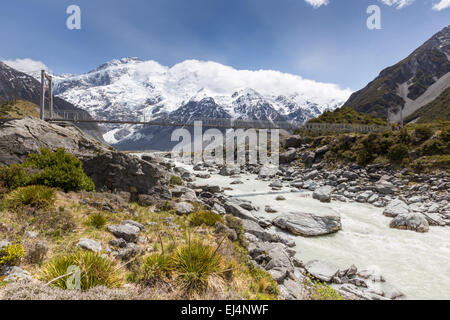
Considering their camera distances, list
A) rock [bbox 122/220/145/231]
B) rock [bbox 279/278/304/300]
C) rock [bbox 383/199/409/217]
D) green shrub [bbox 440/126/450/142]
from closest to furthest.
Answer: rock [bbox 279/278/304/300] < rock [bbox 122/220/145/231] < rock [bbox 383/199/409/217] < green shrub [bbox 440/126/450/142]

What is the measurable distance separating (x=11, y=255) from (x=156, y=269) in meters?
3.06

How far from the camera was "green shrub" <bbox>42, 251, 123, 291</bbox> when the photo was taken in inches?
161

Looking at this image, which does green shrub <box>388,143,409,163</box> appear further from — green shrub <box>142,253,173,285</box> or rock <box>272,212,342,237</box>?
green shrub <box>142,253,173,285</box>

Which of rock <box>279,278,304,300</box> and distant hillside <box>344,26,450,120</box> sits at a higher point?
distant hillside <box>344,26,450,120</box>

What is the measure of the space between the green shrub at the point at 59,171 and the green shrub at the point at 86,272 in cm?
671

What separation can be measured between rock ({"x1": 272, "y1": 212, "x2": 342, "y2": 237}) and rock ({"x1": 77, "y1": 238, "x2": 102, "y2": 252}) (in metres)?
10.5

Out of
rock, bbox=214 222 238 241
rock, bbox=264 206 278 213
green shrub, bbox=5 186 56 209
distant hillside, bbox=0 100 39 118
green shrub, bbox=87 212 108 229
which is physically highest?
distant hillside, bbox=0 100 39 118

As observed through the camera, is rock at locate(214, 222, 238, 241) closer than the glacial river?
No

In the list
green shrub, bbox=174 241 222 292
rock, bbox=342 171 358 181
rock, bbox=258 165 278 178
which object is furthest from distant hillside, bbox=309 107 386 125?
green shrub, bbox=174 241 222 292

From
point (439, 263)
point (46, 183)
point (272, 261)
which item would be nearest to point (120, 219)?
point (46, 183)

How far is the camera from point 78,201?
9.09 m

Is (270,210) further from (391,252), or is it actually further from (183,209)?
(183,209)

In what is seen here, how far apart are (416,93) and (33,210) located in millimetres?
210136
